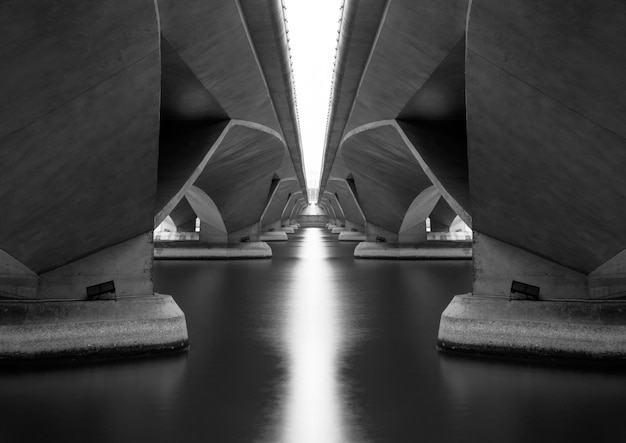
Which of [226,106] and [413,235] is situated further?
[413,235]

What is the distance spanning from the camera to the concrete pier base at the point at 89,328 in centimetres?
1172

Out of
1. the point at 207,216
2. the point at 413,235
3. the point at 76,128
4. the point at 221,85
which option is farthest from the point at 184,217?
the point at 76,128

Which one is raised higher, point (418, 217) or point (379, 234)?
point (418, 217)

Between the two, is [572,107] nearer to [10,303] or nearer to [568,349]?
[568,349]

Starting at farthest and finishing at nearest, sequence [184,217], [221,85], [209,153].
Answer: [184,217] < [209,153] < [221,85]

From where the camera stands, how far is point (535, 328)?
12.2m

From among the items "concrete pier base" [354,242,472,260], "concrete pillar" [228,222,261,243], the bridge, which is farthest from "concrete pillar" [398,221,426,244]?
the bridge

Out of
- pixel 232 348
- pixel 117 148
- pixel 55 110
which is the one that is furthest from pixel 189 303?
pixel 55 110

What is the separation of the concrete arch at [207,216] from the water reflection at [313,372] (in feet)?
60.7

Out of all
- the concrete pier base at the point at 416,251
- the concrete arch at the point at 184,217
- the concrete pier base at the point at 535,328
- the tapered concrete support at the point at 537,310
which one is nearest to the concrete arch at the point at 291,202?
the concrete arch at the point at 184,217

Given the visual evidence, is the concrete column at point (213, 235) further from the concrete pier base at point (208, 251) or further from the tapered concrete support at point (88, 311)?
the tapered concrete support at point (88, 311)

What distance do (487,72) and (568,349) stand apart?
5297 millimetres

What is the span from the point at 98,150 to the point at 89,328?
11.2ft

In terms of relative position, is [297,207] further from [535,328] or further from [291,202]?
[535,328]
